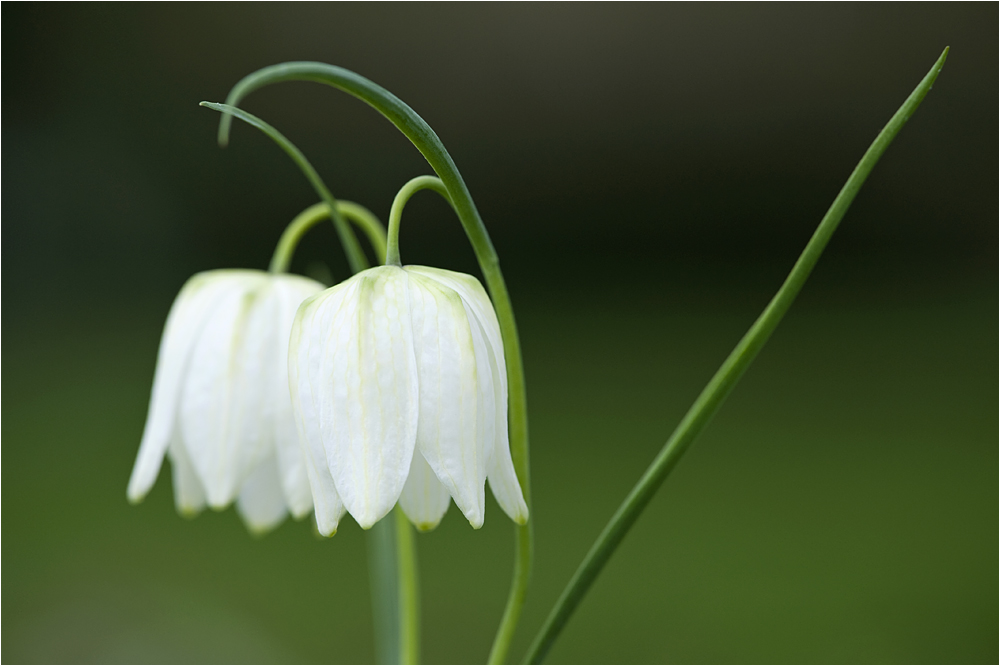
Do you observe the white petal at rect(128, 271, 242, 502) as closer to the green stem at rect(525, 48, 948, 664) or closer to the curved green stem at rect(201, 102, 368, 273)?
the curved green stem at rect(201, 102, 368, 273)

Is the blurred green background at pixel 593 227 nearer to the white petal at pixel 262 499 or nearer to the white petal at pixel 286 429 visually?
the white petal at pixel 262 499

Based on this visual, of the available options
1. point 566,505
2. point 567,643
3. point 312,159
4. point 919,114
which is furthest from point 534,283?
point 567,643

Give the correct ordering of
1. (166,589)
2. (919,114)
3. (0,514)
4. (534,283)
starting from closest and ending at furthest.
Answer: (166,589)
(0,514)
(919,114)
(534,283)

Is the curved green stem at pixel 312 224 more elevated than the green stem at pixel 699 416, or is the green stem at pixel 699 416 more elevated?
the curved green stem at pixel 312 224

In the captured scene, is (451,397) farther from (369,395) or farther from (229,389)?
(229,389)

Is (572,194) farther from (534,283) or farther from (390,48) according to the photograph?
(390,48)

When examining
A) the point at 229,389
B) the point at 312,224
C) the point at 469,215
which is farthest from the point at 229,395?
the point at 469,215

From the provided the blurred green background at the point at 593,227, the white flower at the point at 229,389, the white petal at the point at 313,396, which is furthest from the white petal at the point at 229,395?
the blurred green background at the point at 593,227
